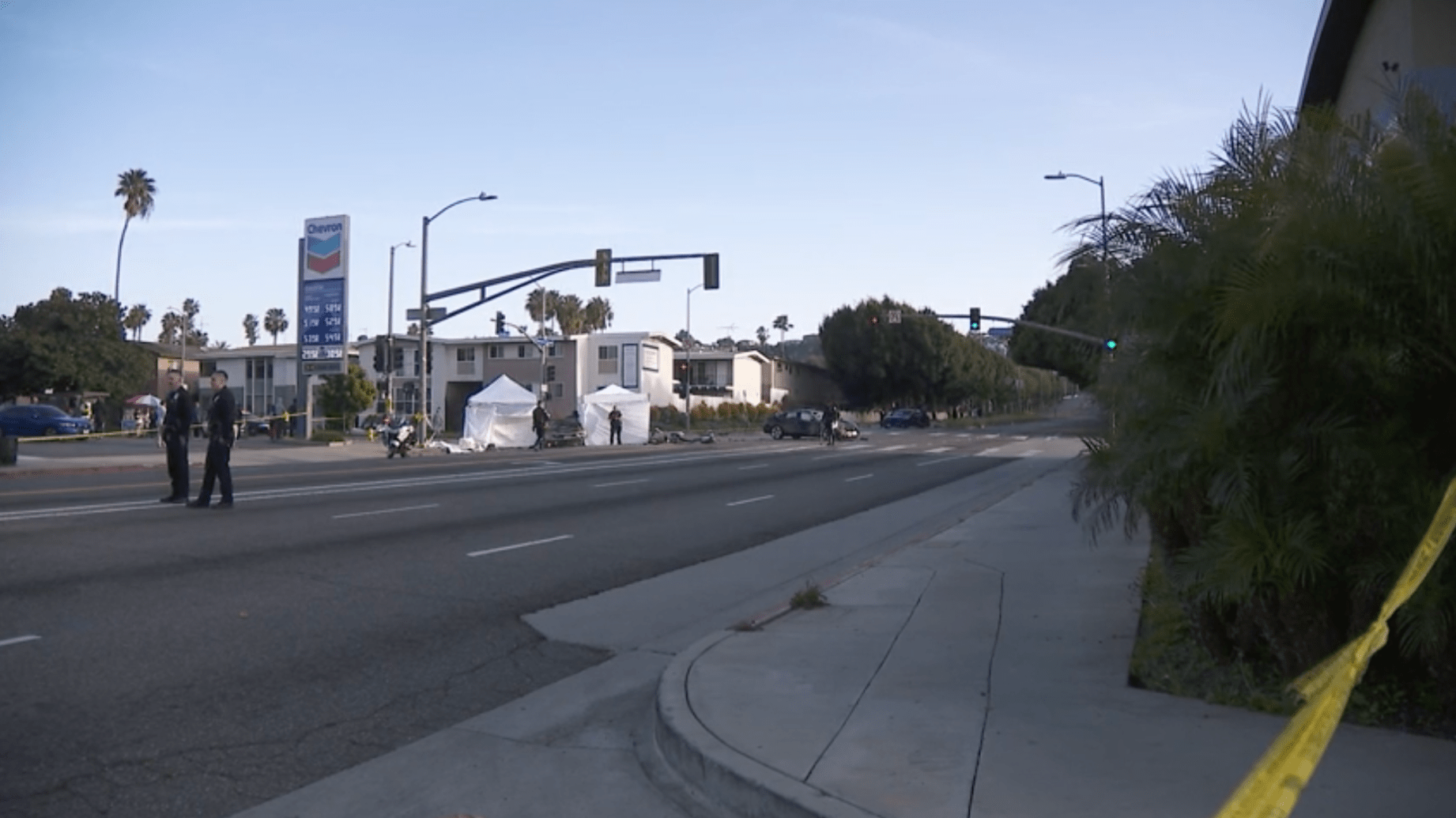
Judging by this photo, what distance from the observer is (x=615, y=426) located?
166ft

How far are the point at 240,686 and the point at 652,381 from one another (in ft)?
245

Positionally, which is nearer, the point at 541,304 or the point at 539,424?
the point at 539,424

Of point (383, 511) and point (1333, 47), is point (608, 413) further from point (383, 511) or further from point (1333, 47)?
point (1333, 47)

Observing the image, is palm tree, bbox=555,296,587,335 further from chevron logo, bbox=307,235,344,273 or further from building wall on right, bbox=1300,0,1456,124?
building wall on right, bbox=1300,0,1456,124

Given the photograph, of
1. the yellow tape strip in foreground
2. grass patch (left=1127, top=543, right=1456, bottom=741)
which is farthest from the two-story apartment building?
the yellow tape strip in foreground

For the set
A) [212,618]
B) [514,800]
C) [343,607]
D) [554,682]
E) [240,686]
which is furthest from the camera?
[343,607]

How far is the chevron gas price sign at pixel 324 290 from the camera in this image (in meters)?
44.1

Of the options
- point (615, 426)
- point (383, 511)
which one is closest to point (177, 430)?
point (383, 511)

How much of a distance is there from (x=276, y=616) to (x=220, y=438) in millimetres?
7542

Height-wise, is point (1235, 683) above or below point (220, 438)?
below

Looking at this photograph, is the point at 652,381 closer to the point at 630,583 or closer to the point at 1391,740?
the point at 630,583

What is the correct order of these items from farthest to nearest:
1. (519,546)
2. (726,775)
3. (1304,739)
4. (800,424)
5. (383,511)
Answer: (800,424) < (383,511) < (519,546) < (726,775) < (1304,739)

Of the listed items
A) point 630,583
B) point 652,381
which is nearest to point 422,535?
point 630,583

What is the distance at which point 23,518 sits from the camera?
15305 mm
